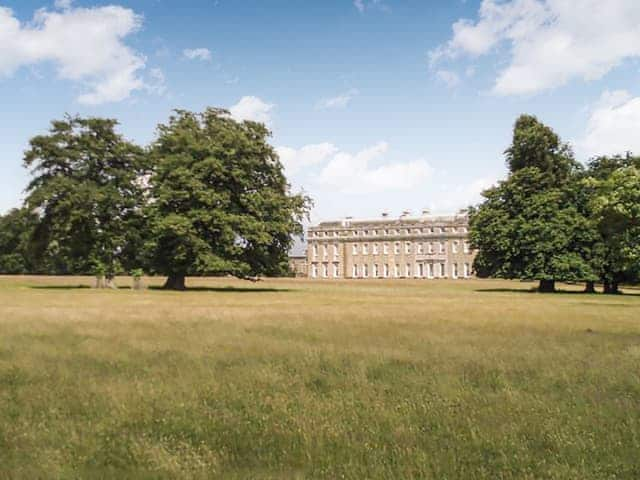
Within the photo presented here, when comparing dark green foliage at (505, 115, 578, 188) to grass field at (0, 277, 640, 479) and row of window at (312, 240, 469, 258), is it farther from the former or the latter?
row of window at (312, 240, 469, 258)

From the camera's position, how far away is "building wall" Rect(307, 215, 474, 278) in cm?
15112

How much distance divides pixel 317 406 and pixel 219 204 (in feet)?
144

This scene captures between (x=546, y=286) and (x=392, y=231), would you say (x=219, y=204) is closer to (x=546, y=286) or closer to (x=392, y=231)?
(x=546, y=286)

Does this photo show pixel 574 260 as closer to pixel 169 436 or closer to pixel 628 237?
pixel 628 237

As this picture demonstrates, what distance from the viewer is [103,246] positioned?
55.2 m

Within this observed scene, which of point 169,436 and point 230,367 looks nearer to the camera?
point 169,436

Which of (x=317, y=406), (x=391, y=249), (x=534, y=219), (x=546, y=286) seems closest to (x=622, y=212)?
(x=534, y=219)

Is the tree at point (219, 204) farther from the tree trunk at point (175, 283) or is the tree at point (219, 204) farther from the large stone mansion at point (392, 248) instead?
the large stone mansion at point (392, 248)

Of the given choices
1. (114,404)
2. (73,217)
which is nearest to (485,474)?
(114,404)

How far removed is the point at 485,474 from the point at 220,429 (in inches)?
142

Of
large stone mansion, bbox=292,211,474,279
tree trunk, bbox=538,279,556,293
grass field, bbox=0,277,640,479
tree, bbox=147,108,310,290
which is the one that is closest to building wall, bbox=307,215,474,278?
large stone mansion, bbox=292,211,474,279

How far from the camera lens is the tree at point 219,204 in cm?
5091

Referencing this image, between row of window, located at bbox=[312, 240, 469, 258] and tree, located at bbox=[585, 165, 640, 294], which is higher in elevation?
row of window, located at bbox=[312, 240, 469, 258]

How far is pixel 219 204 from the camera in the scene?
52.2 m
